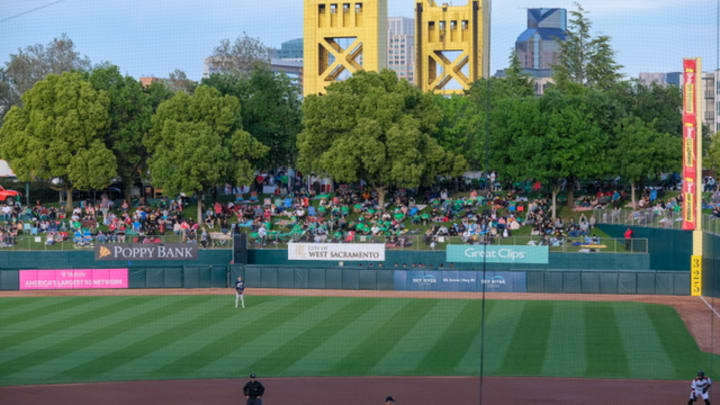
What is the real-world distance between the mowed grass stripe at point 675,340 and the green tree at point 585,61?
29.3m

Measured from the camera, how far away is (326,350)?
93.0 feet

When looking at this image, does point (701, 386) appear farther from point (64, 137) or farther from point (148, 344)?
point (64, 137)

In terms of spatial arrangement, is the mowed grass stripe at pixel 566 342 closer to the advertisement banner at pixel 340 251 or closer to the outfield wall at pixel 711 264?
the outfield wall at pixel 711 264

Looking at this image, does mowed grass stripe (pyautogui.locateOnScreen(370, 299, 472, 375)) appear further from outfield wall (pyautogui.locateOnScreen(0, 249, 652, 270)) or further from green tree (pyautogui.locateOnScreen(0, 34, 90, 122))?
green tree (pyautogui.locateOnScreen(0, 34, 90, 122))

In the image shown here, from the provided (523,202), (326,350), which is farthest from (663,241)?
(326,350)

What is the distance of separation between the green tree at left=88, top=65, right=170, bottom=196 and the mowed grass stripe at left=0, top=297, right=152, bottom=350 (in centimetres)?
1691

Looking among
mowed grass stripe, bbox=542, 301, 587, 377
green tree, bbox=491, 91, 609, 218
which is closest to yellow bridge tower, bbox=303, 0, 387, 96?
green tree, bbox=491, 91, 609, 218

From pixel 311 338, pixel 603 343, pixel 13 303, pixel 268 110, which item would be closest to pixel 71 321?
pixel 13 303

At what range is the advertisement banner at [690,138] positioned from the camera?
3139cm

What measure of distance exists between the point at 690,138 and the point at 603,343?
7.82 meters

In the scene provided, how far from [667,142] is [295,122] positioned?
23.1 m

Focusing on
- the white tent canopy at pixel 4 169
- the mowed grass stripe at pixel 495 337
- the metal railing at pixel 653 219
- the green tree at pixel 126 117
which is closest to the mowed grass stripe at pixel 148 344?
the mowed grass stripe at pixel 495 337

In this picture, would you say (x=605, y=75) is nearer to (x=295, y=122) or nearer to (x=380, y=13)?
(x=380, y=13)

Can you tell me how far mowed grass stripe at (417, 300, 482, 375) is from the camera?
85.5 ft
